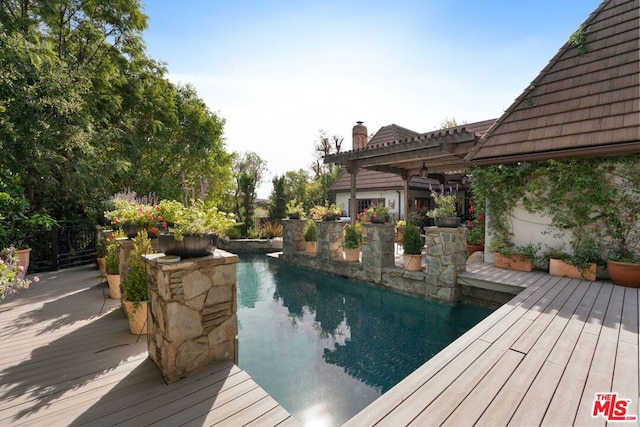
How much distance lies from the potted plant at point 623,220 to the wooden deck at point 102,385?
5.99 m

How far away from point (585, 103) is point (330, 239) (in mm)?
6326

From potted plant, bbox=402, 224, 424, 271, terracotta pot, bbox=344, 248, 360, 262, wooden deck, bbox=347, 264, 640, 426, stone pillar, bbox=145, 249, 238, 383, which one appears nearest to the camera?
wooden deck, bbox=347, 264, 640, 426

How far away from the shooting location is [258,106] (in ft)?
33.2

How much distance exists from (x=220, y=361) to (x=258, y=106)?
30.7ft

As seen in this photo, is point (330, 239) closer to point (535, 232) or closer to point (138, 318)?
point (535, 232)

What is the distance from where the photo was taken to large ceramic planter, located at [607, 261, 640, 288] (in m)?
4.46

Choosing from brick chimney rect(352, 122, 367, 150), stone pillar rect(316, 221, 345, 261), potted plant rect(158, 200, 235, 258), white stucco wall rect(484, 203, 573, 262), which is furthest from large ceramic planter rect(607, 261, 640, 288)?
brick chimney rect(352, 122, 367, 150)

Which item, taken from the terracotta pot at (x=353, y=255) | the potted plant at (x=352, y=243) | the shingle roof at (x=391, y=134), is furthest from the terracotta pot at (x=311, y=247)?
the shingle roof at (x=391, y=134)

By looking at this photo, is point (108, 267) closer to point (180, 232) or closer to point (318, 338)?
point (180, 232)

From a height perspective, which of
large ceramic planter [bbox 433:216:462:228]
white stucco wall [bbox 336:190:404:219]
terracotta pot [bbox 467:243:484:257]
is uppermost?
white stucco wall [bbox 336:190:404:219]

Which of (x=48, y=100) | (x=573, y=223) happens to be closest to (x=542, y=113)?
(x=573, y=223)

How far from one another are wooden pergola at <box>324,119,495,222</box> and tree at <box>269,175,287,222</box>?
533 cm

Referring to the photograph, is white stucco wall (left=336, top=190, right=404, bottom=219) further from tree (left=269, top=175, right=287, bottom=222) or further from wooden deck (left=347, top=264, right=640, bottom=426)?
wooden deck (left=347, top=264, right=640, bottom=426)

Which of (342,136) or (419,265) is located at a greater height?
(342,136)
